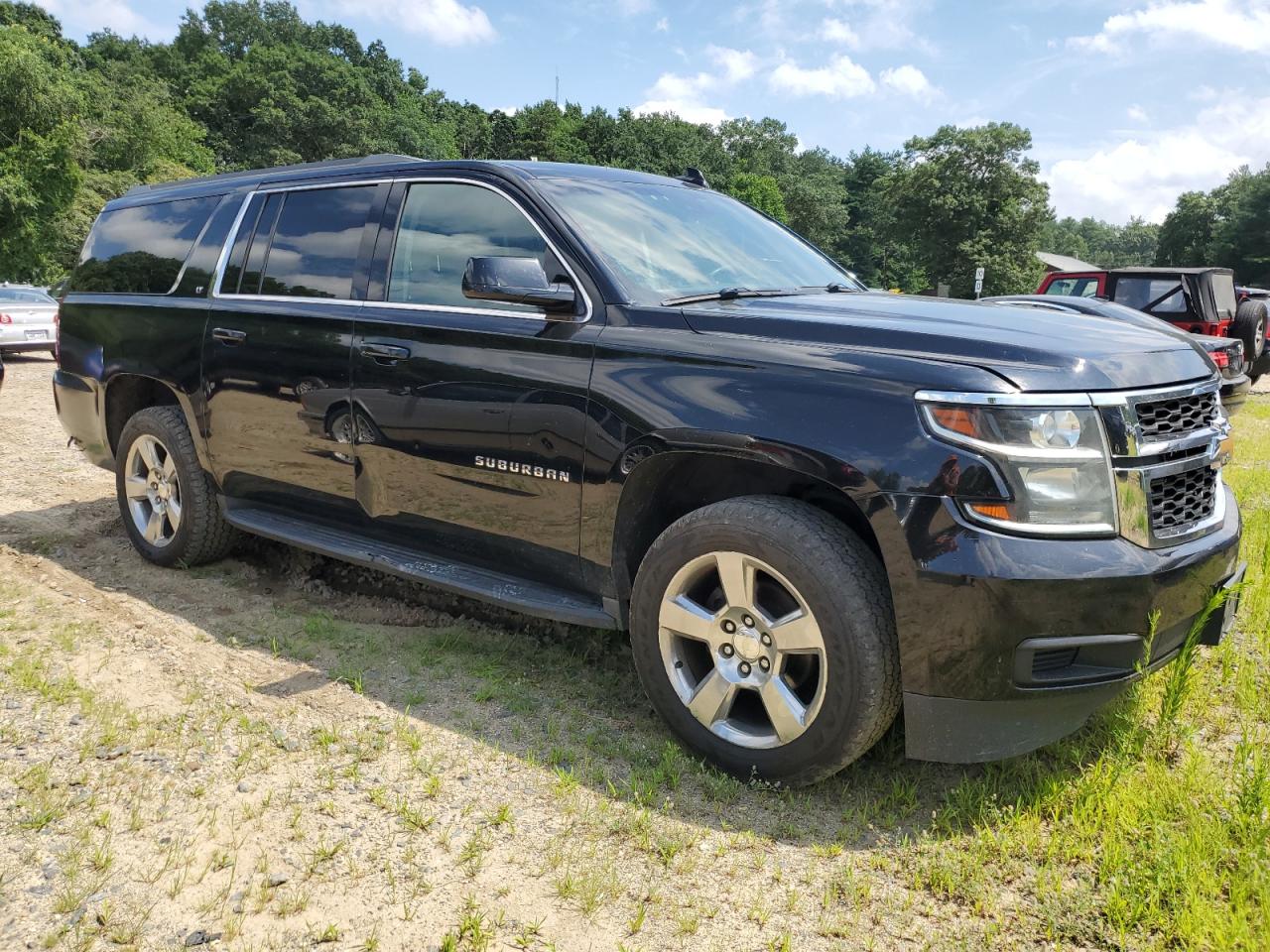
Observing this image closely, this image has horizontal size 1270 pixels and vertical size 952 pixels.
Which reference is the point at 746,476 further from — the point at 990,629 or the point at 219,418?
the point at 219,418

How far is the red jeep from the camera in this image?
38.2 ft

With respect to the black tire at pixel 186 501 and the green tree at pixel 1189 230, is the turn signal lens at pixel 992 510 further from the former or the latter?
the green tree at pixel 1189 230

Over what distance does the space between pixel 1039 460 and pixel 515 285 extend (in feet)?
Answer: 5.64

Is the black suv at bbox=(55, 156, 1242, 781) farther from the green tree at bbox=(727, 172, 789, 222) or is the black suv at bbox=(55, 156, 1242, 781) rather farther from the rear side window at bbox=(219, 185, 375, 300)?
the green tree at bbox=(727, 172, 789, 222)

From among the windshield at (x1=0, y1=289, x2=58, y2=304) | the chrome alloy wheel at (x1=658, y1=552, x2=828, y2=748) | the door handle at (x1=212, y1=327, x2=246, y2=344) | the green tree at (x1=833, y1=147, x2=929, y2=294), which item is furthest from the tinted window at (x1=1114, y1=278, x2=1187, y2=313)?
the green tree at (x1=833, y1=147, x2=929, y2=294)

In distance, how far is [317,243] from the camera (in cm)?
414

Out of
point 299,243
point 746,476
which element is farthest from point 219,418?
point 746,476

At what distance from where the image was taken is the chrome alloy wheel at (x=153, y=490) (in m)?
4.86

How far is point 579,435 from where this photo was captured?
3084 mm

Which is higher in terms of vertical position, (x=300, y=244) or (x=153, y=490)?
(x=300, y=244)

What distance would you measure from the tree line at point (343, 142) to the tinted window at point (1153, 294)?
34.8 m

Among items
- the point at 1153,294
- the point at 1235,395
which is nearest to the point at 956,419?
the point at 1235,395

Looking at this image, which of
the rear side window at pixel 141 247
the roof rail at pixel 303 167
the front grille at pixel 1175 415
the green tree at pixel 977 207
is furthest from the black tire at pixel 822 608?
the green tree at pixel 977 207

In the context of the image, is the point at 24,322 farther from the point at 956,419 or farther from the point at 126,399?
the point at 956,419
